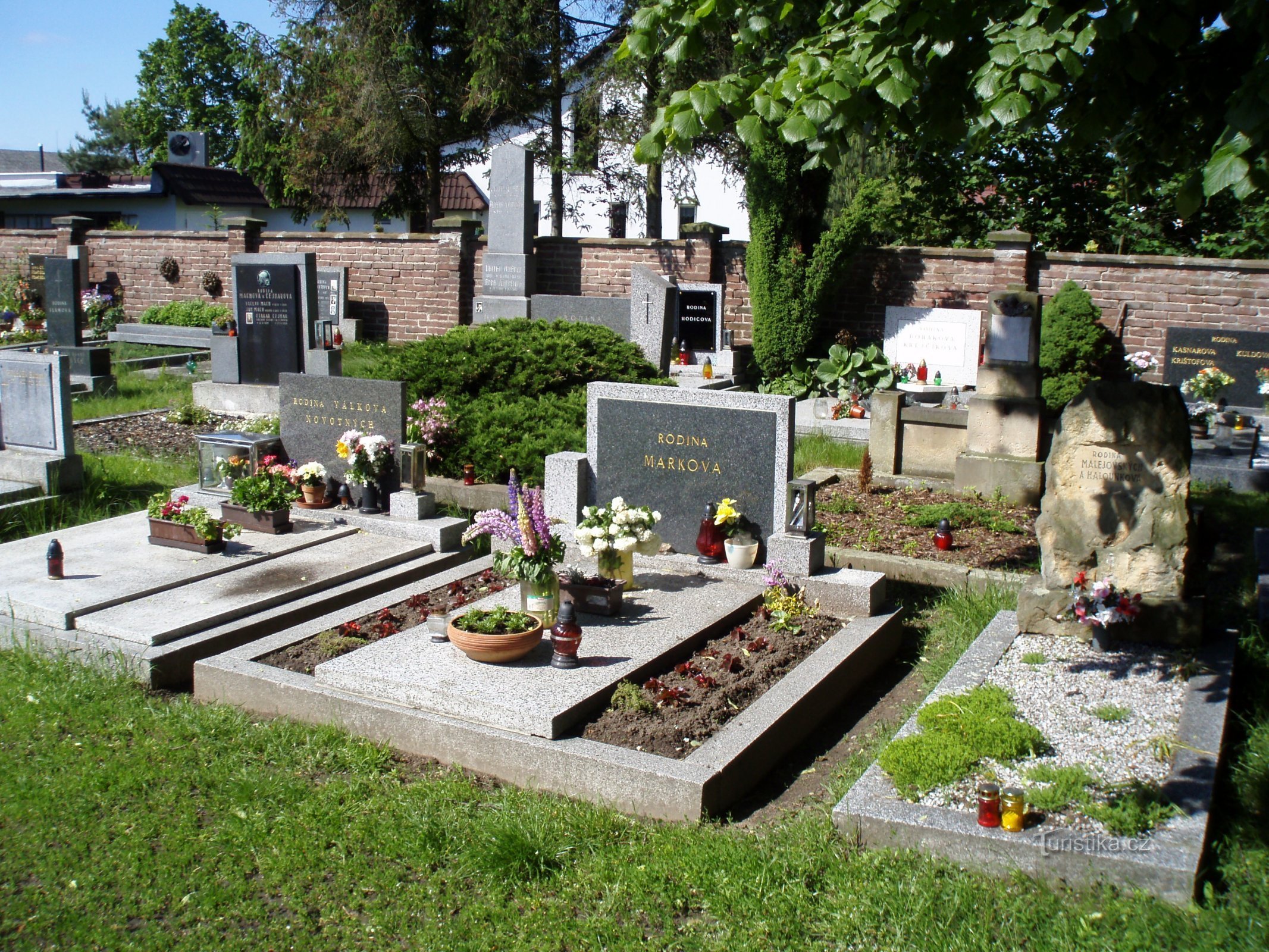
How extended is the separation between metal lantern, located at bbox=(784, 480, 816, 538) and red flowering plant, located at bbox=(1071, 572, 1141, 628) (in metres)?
1.62

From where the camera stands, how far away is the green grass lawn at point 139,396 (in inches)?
531

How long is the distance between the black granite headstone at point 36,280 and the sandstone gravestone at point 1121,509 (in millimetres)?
22374

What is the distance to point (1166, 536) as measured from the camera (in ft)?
19.4

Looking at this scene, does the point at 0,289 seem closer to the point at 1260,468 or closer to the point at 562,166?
the point at 562,166

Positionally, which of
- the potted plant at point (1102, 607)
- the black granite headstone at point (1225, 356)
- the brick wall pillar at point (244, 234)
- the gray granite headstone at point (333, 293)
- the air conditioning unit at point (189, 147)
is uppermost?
the air conditioning unit at point (189, 147)

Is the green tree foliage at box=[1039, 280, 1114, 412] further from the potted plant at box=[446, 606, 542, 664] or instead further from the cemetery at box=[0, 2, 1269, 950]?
the potted plant at box=[446, 606, 542, 664]

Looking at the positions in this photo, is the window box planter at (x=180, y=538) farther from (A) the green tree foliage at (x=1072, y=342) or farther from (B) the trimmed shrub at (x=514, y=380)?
(A) the green tree foliage at (x=1072, y=342)

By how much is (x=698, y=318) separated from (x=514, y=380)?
697 cm

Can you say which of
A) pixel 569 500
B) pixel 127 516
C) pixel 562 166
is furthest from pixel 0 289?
pixel 569 500

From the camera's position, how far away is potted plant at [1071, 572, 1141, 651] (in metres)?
5.83

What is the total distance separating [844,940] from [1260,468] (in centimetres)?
855

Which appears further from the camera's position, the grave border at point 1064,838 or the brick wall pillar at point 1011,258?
the brick wall pillar at point 1011,258

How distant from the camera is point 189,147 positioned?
39.3 metres

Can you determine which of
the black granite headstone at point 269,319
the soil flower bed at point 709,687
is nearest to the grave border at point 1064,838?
the soil flower bed at point 709,687
